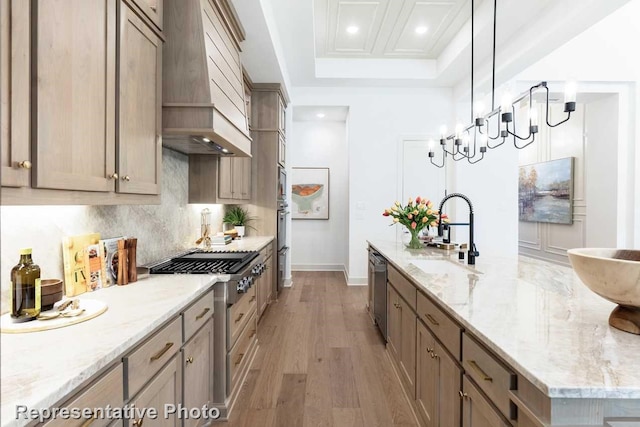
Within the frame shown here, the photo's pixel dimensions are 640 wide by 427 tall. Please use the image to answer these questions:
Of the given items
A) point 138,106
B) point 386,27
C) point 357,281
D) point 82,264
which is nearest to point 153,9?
point 138,106

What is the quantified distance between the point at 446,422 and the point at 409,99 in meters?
5.04

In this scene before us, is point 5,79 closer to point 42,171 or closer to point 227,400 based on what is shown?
point 42,171

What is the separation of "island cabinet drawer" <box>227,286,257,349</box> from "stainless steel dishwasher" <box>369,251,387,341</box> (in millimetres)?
1169

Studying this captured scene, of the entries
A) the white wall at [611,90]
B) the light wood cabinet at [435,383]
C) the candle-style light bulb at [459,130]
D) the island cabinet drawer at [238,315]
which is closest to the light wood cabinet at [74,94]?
the island cabinet drawer at [238,315]

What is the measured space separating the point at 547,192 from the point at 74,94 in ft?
25.0

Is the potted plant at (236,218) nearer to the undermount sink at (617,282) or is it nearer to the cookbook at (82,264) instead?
the cookbook at (82,264)

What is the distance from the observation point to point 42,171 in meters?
1.04

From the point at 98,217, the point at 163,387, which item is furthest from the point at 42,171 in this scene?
the point at 163,387

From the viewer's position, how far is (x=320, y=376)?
2551 mm

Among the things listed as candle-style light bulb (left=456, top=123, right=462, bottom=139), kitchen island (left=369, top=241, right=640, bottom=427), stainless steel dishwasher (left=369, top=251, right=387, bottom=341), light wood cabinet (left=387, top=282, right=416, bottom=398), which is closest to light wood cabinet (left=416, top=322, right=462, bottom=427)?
kitchen island (left=369, top=241, right=640, bottom=427)

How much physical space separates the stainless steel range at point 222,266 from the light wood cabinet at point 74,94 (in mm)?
837

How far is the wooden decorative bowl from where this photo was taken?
4.06 feet

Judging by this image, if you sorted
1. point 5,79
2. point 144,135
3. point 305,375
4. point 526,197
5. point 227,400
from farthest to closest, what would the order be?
point 526,197 < point 305,375 < point 227,400 < point 144,135 < point 5,79

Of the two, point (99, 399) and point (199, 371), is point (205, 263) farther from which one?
point (99, 399)
